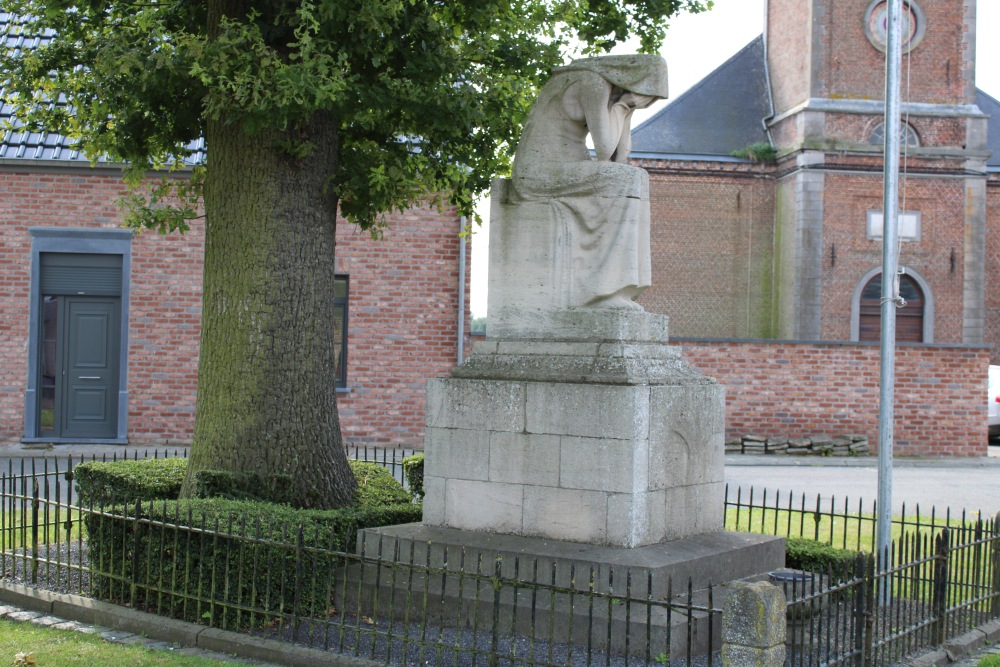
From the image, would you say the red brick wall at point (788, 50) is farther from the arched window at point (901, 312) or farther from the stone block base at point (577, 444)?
the stone block base at point (577, 444)

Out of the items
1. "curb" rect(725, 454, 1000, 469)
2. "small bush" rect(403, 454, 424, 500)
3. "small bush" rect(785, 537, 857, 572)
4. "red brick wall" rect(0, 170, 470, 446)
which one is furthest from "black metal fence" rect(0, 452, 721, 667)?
"curb" rect(725, 454, 1000, 469)

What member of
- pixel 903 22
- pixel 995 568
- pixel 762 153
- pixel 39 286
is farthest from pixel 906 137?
pixel 995 568

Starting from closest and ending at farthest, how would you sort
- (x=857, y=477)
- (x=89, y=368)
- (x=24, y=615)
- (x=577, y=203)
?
(x=24, y=615)
(x=577, y=203)
(x=857, y=477)
(x=89, y=368)

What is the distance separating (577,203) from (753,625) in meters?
3.22

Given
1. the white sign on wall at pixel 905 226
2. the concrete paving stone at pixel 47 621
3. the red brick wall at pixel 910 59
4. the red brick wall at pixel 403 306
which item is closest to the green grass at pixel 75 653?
the concrete paving stone at pixel 47 621

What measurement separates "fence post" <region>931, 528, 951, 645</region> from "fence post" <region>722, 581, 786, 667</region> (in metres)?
2.15

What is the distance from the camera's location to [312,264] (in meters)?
9.11

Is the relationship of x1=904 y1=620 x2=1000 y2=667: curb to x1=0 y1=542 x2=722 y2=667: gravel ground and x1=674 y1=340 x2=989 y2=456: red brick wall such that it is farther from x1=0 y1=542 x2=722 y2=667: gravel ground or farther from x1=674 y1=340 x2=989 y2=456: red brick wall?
x1=674 y1=340 x2=989 y2=456: red brick wall

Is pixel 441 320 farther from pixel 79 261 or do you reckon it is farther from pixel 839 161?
pixel 839 161

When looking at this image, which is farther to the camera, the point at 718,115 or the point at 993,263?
the point at 993,263

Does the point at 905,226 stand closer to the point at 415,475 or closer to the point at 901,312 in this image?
the point at 901,312

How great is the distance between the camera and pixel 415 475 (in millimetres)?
10141

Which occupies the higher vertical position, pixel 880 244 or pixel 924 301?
pixel 880 244

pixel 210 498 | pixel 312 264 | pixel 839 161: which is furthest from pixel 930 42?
pixel 210 498
